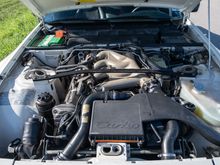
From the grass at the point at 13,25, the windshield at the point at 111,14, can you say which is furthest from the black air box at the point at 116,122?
the grass at the point at 13,25

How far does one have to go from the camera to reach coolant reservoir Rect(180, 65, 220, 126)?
7.11ft

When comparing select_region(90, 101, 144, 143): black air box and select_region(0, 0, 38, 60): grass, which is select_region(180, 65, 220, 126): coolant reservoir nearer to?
select_region(90, 101, 144, 143): black air box

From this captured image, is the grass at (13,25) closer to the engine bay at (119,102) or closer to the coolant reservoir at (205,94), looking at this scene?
the engine bay at (119,102)

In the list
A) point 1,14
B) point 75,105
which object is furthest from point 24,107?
point 1,14

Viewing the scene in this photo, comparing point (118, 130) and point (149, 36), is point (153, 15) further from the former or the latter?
point (118, 130)

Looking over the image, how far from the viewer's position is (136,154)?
192 cm

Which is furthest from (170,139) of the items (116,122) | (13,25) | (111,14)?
(13,25)

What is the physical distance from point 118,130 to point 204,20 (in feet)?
21.0

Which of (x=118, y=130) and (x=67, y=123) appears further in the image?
(x=67, y=123)

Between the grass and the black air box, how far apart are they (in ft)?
14.7

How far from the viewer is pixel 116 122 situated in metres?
1.94

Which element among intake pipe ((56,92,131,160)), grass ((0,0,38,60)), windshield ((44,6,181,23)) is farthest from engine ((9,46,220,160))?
grass ((0,0,38,60))

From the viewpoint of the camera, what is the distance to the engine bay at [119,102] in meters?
1.92

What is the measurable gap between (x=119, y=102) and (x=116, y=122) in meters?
0.21
